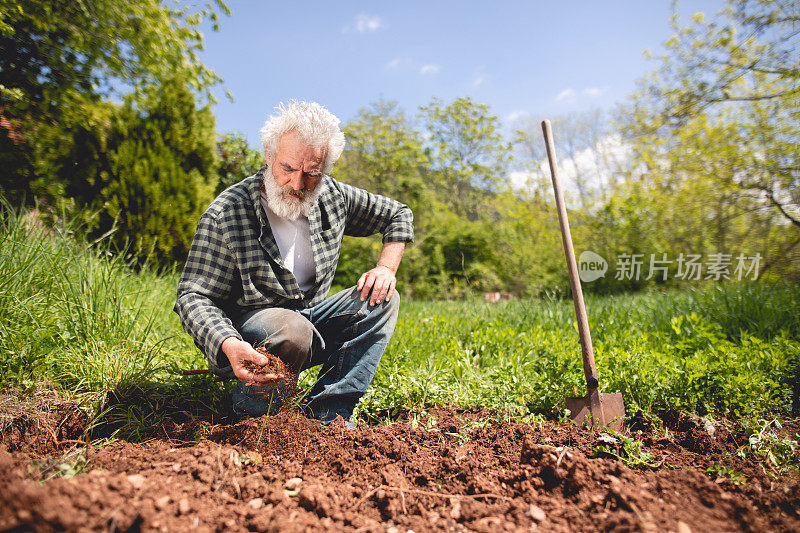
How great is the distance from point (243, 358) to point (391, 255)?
1.02 meters

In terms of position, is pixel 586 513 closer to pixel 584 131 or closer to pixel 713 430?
pixel 713 430

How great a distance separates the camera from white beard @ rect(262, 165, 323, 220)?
2.18m

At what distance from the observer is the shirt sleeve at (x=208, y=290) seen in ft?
5.98

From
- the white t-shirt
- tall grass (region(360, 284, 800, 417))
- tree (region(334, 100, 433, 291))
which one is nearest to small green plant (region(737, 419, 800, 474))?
tall grass (region(360, 284, 800, 417))

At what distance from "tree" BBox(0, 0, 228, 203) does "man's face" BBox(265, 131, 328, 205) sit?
378 cm

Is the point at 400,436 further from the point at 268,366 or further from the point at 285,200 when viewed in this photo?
the point at 285,200

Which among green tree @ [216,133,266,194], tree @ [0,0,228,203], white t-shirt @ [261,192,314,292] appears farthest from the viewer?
green tree @ [216,133,266,194]

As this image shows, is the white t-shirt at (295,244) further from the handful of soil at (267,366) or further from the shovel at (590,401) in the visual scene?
the shovel at (590,401)

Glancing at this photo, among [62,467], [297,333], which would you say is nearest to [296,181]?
[297,333]

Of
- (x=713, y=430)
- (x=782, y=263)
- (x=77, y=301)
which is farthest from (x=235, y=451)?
(x=782, y=263)

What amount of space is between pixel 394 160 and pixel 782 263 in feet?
22.1

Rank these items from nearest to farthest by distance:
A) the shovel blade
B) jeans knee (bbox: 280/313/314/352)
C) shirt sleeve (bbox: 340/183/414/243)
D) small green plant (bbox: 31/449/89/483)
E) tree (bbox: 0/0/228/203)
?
small green plant (bbox: 31/449/89/483), jeans knee (bbox: 280/313/314/352), the shovel blade, shirt sleeve (bbox: 340/183/414/243), tree (bbox: 0/0/228/203)

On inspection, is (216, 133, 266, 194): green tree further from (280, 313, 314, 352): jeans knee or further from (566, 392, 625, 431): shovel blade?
(566, 392, 625, 431): shovel blade

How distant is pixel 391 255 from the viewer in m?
2.47
